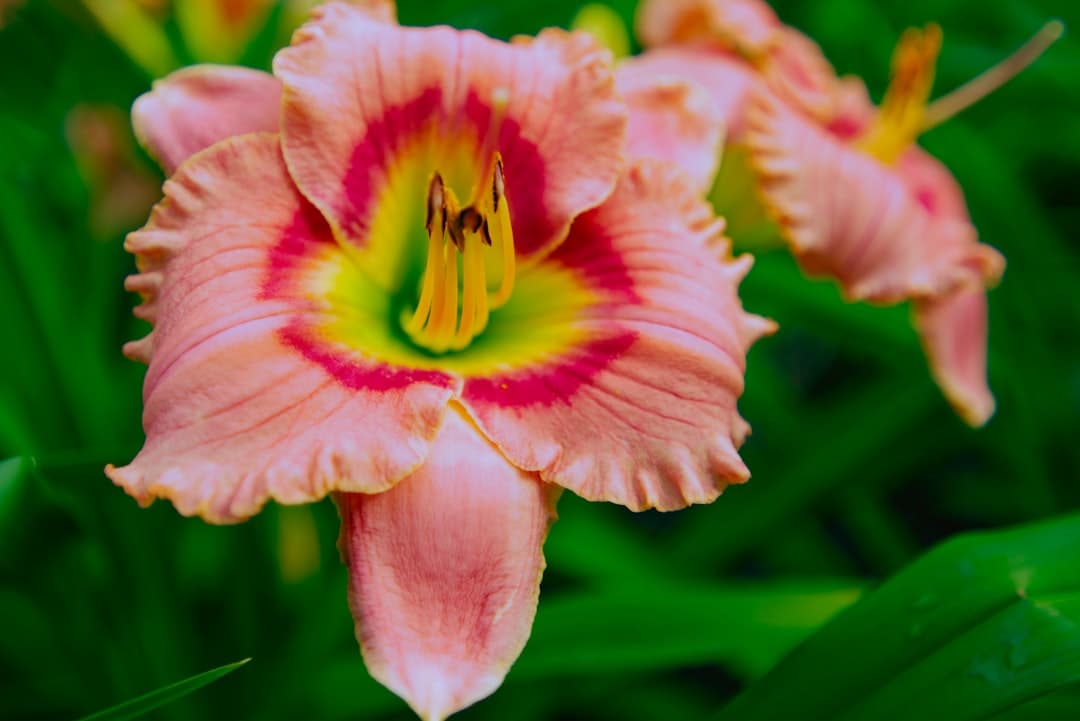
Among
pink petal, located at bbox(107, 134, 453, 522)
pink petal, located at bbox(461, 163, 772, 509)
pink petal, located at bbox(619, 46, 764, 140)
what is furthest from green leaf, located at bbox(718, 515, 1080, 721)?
pink petal, located at bbox(619, 46, 764, 140)

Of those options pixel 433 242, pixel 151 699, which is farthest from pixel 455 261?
pixel 151 699

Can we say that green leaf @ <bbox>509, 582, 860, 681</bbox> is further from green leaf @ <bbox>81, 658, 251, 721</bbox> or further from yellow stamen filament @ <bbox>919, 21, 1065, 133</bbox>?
yellow stamen filament @ <bbox>919, 21, 1065, 133</bbox>

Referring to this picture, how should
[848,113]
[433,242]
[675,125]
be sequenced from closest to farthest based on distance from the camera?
1. [433,242]
2. [675,125]
3. [848,113]

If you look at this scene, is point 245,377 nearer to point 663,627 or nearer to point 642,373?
point 642,373

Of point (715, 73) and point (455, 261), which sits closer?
point (455, 261)

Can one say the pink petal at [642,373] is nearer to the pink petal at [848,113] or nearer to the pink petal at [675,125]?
the pink petal at [675,125]

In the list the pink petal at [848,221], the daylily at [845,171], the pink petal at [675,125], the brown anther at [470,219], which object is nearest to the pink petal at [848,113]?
the daylily at [845,171]
